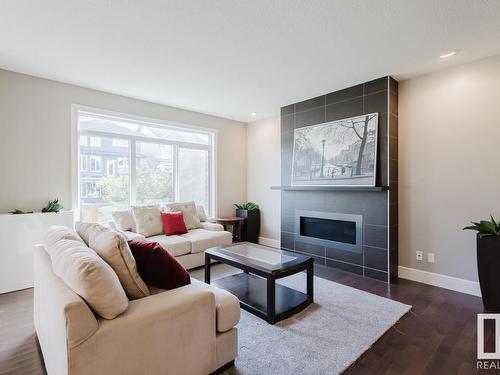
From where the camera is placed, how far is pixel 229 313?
1686 mm

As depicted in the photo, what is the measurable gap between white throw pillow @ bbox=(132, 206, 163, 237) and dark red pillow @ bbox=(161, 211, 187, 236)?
0.26 ft

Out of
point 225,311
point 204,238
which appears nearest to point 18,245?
point 204,238

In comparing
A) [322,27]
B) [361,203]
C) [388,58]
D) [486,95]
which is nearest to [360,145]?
[361,203]

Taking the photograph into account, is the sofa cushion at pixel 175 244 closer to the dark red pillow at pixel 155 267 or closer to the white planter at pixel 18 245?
the white planter at pixel 18 245

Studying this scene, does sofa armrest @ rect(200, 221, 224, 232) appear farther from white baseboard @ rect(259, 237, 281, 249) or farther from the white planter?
the white planter

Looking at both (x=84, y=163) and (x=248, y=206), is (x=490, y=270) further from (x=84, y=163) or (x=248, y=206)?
(x=84, y=163)

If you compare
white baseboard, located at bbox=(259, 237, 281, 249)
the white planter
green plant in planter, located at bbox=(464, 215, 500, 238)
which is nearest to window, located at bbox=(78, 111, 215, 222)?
the white planter

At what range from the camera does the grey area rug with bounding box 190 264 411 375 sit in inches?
70.1

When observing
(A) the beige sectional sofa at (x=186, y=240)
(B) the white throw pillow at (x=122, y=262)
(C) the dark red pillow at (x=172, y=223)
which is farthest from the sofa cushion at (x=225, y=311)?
(C) the dark red pillow at (x=172, y=223)

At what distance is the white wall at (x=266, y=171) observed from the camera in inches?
202

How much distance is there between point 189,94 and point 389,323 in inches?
147

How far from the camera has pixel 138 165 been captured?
4379 mm

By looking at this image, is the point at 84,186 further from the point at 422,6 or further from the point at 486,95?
the point at 486,95

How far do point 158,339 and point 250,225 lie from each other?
386 centimetres
